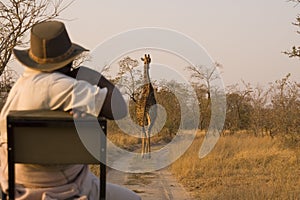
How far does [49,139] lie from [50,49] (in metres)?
0.52

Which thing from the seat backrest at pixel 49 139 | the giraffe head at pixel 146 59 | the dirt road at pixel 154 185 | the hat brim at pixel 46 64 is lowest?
the dirt road at pixel 154 185

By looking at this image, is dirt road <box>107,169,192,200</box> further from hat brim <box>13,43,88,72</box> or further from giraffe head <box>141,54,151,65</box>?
hat brim <box>13,43,88,72</box>

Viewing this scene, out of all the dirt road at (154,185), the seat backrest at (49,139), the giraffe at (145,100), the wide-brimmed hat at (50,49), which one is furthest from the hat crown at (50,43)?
the dirt road at (154,185)

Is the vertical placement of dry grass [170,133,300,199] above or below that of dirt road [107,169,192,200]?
above

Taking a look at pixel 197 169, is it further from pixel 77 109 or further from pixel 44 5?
pixel 77 109

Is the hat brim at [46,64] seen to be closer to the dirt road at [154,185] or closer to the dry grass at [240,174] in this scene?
the dry grass at [240,174]

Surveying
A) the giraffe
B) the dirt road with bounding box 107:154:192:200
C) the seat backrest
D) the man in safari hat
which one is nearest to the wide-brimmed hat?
the man in safari hat

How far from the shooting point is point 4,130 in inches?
120

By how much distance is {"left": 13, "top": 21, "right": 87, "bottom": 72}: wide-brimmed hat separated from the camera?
2.97 m

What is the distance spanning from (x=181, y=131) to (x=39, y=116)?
1003 millimetres

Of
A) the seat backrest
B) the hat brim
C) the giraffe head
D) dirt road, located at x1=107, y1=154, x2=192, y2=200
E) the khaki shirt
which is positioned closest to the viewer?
the seat backrest

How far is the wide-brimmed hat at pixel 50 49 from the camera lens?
117 inches

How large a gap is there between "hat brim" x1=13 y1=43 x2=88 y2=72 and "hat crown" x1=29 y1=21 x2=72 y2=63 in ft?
0.08

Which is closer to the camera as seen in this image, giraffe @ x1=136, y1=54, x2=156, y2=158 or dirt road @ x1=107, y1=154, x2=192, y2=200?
giraffe @ x1=136, y1=54, x2=156, y2=158
